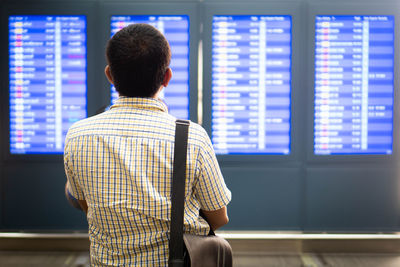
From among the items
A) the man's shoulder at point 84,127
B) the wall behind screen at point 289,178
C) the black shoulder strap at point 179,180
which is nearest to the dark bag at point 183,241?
the black shoulder strap at point 179,180

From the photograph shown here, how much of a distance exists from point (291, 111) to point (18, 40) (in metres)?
2.63

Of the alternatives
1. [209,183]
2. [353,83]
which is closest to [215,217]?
[209,183]

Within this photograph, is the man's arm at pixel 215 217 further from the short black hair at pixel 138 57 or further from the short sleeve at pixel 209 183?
the short black hair at pixel 138 57

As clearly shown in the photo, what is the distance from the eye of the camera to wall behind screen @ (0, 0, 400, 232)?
3.46 meters

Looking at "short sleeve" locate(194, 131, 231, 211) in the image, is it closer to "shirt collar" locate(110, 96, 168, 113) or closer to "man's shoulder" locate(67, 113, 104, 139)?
"shirt collar" locate(110, 96, 168, 113)

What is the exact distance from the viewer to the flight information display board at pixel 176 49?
3441 millimetres

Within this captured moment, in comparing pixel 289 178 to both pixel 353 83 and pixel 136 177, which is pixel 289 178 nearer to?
pixel 353 83

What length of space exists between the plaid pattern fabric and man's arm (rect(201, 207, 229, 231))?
36mm

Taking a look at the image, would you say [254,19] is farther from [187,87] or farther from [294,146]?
[294,146]

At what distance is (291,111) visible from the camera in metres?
3.46

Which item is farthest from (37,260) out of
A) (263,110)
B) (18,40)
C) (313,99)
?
(313,99)

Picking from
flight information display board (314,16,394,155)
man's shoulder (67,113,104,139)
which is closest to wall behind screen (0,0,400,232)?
flight information display board (314,16,394,155)

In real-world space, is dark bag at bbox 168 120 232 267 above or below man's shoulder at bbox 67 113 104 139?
below

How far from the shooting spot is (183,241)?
3.78ft
